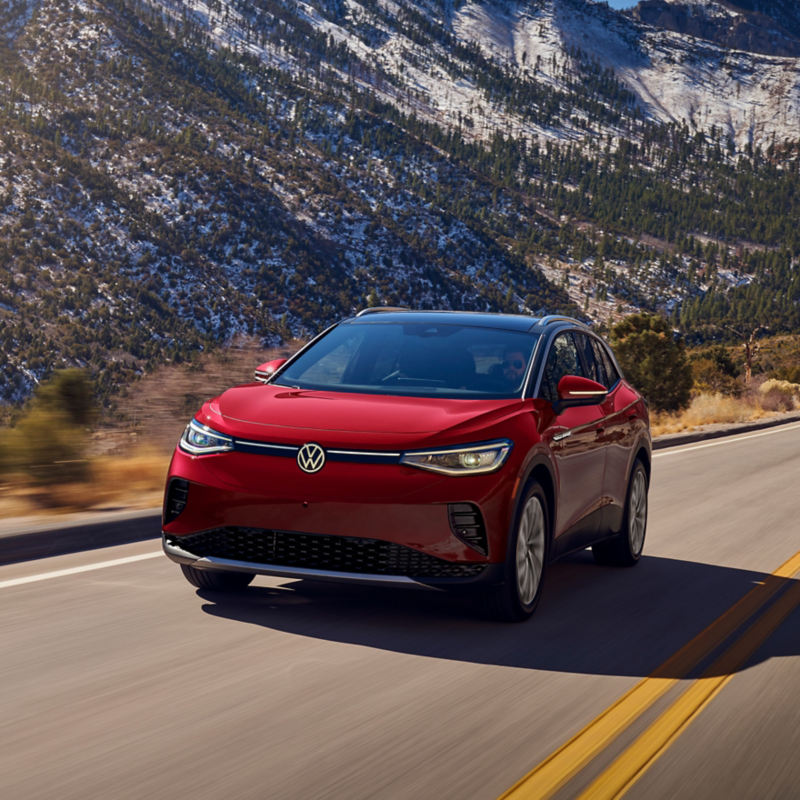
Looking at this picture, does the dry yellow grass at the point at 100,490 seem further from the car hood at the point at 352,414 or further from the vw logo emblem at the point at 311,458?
the vw logo emblem at the point at 311,458

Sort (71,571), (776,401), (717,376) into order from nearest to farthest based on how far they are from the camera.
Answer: (71,571) → (776,401) → (717,376)

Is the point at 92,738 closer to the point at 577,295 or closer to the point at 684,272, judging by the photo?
the point at 577,295

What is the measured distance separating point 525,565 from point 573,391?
3.49 ft

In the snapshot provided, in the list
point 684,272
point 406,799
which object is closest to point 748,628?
point 406,799

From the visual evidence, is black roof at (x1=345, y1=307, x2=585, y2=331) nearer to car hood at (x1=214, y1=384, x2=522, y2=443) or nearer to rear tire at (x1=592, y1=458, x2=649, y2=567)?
car hood at (x1=214, y1=384, x2=522, y2=443)

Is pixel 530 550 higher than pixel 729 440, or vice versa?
pixel 530 550

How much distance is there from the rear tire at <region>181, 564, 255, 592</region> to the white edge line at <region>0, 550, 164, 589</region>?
3.29ft

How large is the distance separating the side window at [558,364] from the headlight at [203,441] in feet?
6.15

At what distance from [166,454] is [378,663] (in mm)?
7083

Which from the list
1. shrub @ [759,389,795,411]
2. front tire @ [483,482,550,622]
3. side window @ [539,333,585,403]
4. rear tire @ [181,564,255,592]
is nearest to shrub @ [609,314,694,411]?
shrub @ [759,389,795,411]

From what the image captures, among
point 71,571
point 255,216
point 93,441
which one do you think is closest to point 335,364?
point 71,571

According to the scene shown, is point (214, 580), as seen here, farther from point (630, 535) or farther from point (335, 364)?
point (630, 535)

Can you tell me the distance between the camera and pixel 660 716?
4.31 m

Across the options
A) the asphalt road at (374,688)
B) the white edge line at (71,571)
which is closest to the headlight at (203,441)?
the asphalt road at (374,688)
